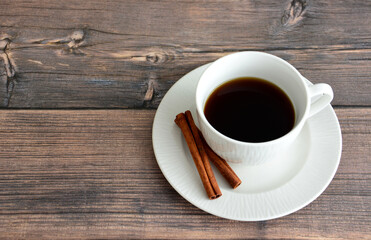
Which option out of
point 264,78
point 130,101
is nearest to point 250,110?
point 264,78

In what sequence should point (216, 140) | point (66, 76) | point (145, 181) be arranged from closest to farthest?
point (216, 140) < point (145, 181) < point (66, 76)

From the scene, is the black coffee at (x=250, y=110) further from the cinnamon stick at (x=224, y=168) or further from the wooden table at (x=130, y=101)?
the wooden table at (x=130, y=101)

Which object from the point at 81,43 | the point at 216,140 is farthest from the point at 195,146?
the point at 81,43


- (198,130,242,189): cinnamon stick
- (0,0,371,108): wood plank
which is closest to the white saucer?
(198,130,242,189): cinnamon stick

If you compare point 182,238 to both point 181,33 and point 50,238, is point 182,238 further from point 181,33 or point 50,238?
point 181,33

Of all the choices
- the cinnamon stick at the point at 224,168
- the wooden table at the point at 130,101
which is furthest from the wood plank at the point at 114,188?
the cinnamon stick at the point at 224,168

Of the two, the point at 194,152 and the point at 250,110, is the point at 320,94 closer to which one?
the point at 250,110

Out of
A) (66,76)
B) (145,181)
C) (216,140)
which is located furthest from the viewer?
(66,76)
